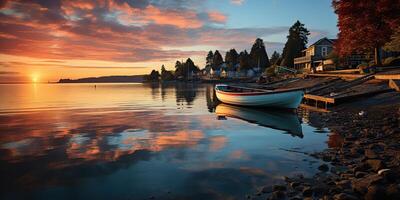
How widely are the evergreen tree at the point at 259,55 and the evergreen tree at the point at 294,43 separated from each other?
1490 inches

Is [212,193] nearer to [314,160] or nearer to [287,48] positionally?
[314,160]

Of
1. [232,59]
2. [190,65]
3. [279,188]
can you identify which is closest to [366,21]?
[279,188]

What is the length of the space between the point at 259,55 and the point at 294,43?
46.9 m

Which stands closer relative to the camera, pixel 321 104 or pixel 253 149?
pixel 253 149

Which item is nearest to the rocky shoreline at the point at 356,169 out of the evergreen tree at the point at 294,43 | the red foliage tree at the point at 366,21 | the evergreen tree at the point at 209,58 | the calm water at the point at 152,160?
the calm water at the point at 152,160

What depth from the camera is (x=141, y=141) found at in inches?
594

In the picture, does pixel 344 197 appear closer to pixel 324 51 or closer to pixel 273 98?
pixel 273 98

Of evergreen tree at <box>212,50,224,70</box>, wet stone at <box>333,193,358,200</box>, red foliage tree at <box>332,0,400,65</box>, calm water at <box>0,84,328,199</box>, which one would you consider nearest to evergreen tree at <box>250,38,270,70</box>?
evergreen tree at <box>212,50,224,70</box>

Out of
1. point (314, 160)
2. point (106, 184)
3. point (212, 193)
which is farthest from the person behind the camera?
point (314, 160)

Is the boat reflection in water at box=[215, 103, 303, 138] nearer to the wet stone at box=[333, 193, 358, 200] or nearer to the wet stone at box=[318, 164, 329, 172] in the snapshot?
the wet stone at box=[318, 164, 329, 172]

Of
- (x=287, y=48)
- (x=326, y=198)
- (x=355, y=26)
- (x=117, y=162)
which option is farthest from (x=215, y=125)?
(x=287, y=48)

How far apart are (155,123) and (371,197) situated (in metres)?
16.2

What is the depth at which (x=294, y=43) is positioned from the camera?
93375 millimetres

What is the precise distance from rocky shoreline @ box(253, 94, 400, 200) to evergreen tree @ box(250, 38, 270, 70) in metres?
126
